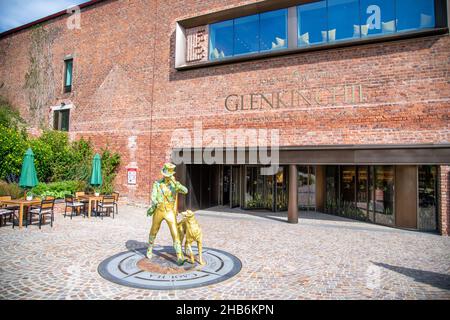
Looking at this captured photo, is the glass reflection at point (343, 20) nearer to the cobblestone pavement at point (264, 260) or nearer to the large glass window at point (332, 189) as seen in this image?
the large glass window at point (332, 189)

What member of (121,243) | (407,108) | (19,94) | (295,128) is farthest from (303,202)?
(19,94)

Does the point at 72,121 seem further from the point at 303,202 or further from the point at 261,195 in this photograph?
the point at 303,202

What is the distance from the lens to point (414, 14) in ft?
31.8

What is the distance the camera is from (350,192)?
41.1 ft

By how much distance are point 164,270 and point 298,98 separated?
8167 mm

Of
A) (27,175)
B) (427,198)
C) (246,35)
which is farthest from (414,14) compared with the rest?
(27,175)

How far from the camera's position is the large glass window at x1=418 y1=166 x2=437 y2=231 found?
9.95 meters

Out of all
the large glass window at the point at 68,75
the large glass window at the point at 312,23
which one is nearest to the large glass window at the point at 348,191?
the large glass window at the point at 312,23

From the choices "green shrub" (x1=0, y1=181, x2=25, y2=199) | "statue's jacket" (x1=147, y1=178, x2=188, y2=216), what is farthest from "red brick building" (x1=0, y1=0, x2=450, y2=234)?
"statue's jacket" (x1=147, y1=178, x2=188, y2=216)

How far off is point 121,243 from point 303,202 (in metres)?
9.55

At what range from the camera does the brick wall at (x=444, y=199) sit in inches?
354

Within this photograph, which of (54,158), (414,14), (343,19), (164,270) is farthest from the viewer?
(54,158)

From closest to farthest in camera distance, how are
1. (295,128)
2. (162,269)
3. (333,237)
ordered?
(162,269) → (333,237) → (295,128)

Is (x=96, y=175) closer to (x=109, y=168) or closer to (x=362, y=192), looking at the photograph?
(x=109, y=168)
